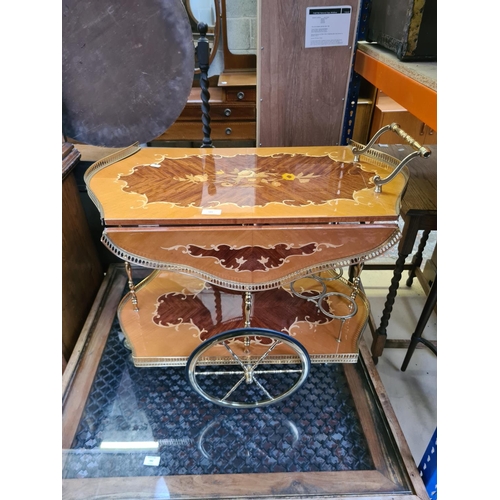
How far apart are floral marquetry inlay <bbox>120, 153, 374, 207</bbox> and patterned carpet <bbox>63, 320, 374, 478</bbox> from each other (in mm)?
593

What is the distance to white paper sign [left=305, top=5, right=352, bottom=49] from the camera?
107cm

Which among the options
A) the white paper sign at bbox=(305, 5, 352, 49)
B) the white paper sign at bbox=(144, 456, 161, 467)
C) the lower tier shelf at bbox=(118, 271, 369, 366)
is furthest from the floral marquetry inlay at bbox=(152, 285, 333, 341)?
the white paper sign at bbox=(305, 5, 352, 49)

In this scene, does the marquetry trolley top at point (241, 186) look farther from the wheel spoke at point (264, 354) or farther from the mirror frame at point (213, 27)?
the mirror frame at point (213, 27)

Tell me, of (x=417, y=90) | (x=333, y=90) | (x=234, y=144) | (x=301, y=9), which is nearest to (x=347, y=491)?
(x=417, y=90)

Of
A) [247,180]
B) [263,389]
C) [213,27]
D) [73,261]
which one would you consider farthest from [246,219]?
[213,27]

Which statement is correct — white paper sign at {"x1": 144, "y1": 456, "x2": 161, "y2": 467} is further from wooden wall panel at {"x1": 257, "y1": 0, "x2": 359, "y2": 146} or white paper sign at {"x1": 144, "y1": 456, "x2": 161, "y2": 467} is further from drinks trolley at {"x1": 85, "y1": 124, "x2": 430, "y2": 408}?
wooden wall panel at {"x1": 257, "y1": 0, "x2": 359, "y2": 146}

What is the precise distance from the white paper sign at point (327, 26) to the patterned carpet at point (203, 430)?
1049 mm

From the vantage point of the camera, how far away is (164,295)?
4.21ft

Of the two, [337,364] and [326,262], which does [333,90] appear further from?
[337,364]

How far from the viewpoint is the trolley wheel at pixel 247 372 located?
1014mm

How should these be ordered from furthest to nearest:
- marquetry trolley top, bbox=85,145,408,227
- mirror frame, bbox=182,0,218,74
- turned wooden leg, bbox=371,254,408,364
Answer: mirror frame, bbox=182,0,218,74, turned wooden leg, bbox=371,254,408,364, marquetry trolley top, bbox=85,145,408,227

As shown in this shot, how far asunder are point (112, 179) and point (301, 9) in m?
0.76

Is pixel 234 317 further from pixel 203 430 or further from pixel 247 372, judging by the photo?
pixel 203 430

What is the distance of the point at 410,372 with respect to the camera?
4.42 feet
